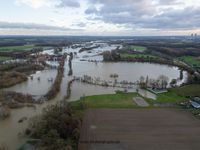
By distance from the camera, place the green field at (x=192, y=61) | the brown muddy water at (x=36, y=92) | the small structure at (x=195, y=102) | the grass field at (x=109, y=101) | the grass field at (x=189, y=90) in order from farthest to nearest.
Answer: the green field at (x=192, y=61) < the grass field at (x=189, y=90) < the small structure at (x=195, y=102) < the grass field at (x=109, y=101) < the brown muddy water at (x=36, y=92)

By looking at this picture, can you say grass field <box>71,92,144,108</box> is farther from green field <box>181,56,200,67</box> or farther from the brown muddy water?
green field <box>181,56,200,67</box>

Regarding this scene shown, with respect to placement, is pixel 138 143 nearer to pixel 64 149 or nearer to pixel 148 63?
pixel 64 149

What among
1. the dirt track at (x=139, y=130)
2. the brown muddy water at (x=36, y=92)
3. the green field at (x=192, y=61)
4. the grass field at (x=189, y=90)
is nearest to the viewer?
the dirt track at (x=139, y=130)

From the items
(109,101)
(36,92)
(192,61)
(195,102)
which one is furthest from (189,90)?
(192,61)

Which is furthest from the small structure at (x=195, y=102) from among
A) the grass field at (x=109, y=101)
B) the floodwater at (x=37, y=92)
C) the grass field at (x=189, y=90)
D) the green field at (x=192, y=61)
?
the green field at (x=192, y=61)

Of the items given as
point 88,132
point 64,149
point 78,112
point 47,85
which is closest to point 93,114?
point 78,112

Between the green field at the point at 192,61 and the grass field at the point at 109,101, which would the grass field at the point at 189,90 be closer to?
the grass field at the point at 109,101
